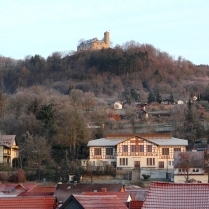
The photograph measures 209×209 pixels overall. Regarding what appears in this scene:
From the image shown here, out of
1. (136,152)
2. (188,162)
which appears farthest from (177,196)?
(136,152)

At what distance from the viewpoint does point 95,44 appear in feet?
364

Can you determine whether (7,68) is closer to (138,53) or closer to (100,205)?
(138,53)

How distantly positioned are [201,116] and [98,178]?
50.8 feet

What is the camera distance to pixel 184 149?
48.5m

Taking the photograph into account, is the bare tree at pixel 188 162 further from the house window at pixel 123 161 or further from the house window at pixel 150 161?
the house window at pixel 123 161

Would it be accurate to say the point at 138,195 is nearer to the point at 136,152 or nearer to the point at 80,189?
the point at 80,189

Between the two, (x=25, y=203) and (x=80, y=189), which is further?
(x=80, y=189)

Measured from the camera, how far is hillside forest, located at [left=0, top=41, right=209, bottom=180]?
166ft

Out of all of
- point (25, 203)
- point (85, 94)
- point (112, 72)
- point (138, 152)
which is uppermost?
point (112, 72)

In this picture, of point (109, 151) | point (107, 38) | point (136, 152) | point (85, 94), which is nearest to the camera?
point (136, 152)

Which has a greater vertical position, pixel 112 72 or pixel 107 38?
pixel 107 38

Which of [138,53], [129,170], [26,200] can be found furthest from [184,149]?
[138,53]

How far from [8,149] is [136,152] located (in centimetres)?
939

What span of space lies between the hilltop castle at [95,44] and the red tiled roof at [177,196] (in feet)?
308
